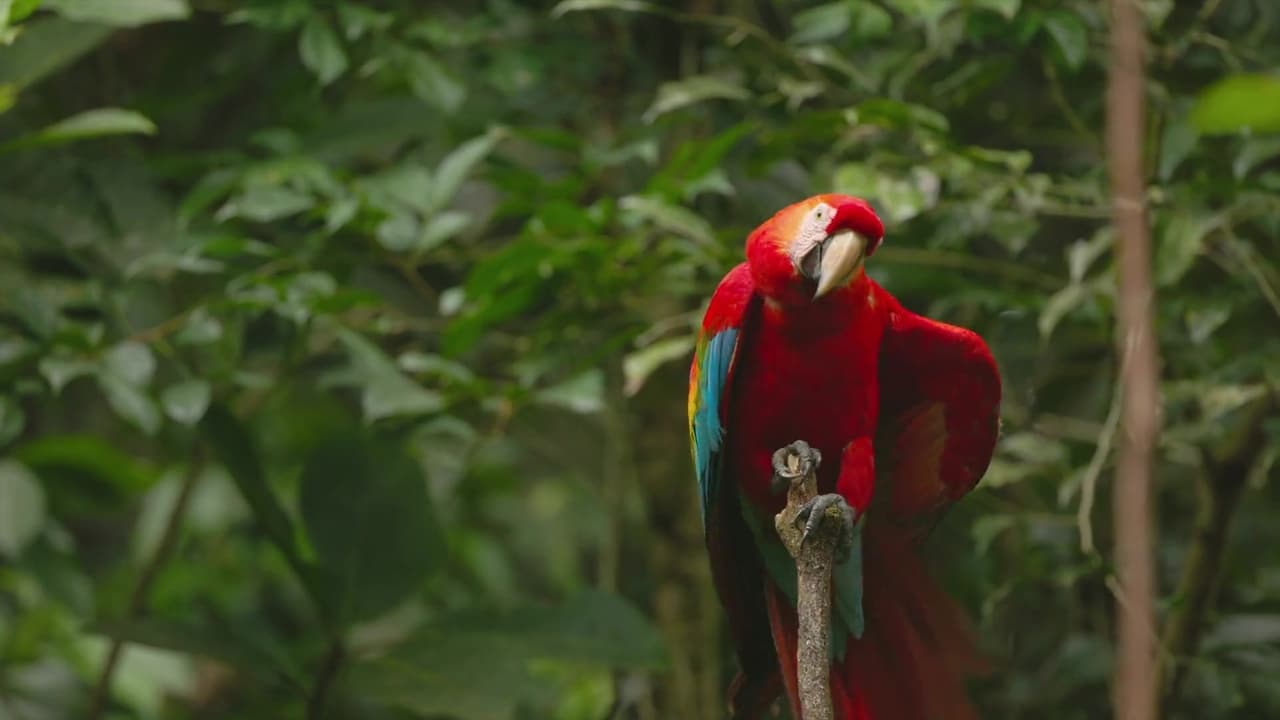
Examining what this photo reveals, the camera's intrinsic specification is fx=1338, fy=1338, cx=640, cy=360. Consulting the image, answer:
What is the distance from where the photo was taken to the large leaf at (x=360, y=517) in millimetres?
1647

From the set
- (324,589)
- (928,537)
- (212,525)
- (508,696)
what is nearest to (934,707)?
(928,537)

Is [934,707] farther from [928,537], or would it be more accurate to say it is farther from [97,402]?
[97,402]

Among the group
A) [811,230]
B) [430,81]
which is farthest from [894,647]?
[430,81]

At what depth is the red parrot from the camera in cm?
100

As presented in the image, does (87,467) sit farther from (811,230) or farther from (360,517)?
(811,230)

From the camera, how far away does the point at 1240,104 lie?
1.22 feet

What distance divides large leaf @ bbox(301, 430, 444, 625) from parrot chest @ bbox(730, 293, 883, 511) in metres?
0.70

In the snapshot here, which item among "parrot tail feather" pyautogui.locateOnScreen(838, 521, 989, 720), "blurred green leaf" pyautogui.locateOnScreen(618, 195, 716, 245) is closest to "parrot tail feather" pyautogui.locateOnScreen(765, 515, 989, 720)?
"parrot tail feather" pyautogui.locateOnScreen(838, 521, 989, 720)

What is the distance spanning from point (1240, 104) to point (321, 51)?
1301 millimetres

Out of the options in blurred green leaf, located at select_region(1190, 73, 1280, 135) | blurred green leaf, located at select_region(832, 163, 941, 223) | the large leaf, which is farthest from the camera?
the large leaf

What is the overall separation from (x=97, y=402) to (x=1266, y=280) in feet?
6.50

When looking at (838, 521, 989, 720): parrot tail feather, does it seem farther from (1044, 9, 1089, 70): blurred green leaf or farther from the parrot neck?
(1044, 9, 1089, 70): blurred green leaf

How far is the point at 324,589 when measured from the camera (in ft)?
5.37

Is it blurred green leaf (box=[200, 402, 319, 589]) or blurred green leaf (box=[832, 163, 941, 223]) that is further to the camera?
blurred green leaf (box=[200, 402, 319, 589])
